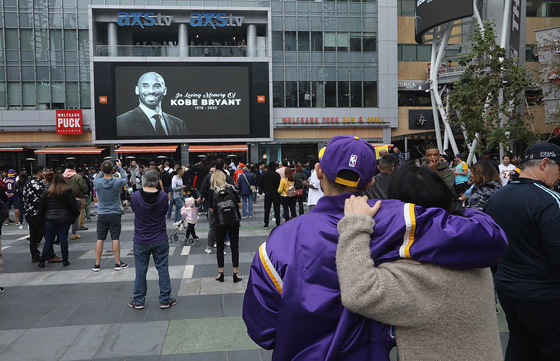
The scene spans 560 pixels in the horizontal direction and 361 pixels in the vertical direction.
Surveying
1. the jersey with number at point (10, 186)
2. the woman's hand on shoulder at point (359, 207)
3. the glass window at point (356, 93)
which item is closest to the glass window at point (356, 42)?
the glass window at point (356, 93)

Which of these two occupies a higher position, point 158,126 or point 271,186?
point 158,126

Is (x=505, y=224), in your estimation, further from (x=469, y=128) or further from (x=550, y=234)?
(x=469, y=128)

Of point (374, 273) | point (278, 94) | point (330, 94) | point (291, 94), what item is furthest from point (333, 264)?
point (330, 94)

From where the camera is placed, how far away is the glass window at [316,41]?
3694cm

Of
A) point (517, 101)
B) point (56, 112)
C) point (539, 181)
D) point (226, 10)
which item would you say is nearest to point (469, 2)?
point (517, 101)

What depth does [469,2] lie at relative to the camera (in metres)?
23.2

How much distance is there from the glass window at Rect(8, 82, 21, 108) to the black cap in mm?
39985

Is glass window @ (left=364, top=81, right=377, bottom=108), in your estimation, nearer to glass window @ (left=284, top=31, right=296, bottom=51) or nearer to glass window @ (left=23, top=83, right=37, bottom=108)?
glass window @ (left=284, top=31, right=296, bottom=51)

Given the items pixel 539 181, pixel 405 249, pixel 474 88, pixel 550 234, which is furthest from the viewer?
pixel 474 88

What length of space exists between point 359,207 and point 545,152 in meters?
2.32

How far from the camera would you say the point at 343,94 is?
3750 cm

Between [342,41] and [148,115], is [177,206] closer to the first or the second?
[148,115]

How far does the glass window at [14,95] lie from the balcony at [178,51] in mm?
7111

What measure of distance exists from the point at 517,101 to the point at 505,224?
13227mm
